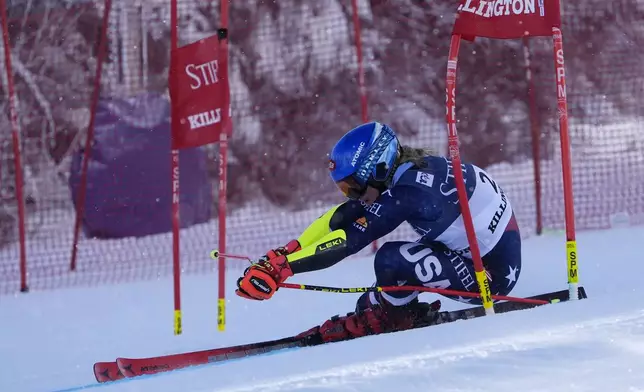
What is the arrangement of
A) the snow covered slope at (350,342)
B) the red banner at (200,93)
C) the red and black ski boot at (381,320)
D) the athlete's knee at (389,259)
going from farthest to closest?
the red banner at (200,93) < the red and black ski boot at (381,320) < the athlete's knee at (389,259) < the snow covered slope at (350,342)

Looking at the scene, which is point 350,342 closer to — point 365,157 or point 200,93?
point 365,157

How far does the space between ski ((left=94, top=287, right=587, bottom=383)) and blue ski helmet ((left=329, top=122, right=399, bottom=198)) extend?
0.78m

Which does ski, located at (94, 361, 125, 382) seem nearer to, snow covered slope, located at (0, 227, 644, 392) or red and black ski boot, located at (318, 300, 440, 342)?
snow covered slope, located at (0, 227, 644, 392)

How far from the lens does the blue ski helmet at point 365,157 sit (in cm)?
385

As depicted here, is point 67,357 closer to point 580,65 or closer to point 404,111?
point 404,111

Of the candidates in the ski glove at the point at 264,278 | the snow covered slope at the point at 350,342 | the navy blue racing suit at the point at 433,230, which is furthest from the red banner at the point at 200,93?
the ski glove at the point at 264,278

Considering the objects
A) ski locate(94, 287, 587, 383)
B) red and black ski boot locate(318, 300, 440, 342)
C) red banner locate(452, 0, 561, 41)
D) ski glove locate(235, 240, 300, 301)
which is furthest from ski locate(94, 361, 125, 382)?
red banner locate(452, 0, 561, 41)

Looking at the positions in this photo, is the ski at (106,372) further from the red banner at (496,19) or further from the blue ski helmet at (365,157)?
the red banner at (496,19)

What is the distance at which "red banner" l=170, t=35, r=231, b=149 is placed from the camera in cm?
472

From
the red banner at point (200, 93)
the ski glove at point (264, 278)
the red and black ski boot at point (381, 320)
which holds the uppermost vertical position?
the red banner at point (200, 93)

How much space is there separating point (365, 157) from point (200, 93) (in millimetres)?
1342

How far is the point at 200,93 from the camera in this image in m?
4.80

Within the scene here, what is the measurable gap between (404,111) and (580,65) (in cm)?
173

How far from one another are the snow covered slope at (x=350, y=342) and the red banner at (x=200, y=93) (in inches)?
45.4
